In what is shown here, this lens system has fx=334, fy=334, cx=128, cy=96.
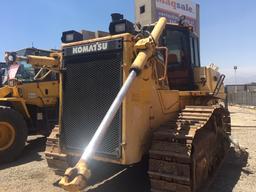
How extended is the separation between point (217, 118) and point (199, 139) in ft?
5.35

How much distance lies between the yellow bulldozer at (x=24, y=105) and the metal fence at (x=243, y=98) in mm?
25874

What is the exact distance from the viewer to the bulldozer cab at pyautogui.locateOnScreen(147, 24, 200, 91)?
736 cm

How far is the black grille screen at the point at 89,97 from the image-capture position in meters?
5.05

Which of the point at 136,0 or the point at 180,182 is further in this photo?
the point at 136,0

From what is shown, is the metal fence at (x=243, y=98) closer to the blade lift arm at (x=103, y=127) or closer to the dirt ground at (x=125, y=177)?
the dirt ground at (x=125, y=177)

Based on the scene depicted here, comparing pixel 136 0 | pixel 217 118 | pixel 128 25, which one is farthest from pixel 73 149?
pixel 136 0

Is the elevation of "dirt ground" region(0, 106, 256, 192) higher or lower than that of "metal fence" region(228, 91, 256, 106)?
lower

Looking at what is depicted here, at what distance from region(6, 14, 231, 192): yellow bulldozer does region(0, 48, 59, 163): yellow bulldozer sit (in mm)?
3106

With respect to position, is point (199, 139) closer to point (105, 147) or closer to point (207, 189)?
point (207, 189)

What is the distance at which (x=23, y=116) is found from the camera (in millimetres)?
9914

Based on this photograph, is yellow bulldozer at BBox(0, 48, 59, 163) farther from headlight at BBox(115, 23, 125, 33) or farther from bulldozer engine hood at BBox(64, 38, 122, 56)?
headlight at BBox(115, 23, 125, 33)

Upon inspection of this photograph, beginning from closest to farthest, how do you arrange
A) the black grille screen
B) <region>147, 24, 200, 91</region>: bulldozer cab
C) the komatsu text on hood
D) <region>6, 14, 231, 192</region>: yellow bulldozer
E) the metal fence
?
1. <region>6, 14, 231, 192</region>: yellow bulldozer
2. the black grille screen
3. the komatsu text on hood
4. <region>147, 24, 200, 91</region>: bulldozer cab
5. the metal fence

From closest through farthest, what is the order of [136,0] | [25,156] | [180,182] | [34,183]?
[180,182] < [34,183] < [25,156] < [136,0]

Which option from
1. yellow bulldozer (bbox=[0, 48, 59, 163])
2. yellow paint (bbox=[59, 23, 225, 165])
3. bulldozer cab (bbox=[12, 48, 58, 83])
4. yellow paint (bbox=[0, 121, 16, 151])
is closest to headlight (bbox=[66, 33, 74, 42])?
yellow paint (bbox=[59, 23, 225, 165])
